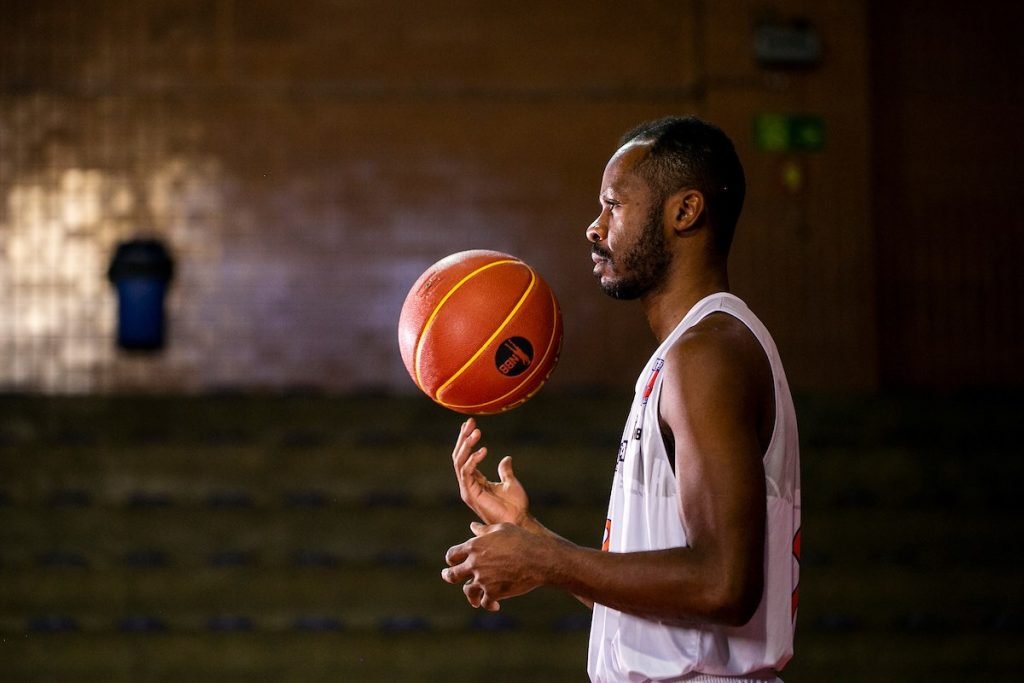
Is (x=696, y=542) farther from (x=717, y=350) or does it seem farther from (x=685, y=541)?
(x=717, y=350)

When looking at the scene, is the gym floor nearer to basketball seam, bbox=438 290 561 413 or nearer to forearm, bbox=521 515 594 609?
basketball seam, bbox=438 290 561 413

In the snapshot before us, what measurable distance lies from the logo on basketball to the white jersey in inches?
16.8

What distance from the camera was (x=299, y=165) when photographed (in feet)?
22.7

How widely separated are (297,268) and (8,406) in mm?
1846

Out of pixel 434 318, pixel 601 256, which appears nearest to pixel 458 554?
pixel 601 256

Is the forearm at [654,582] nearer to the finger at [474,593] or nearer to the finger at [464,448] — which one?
the finger at [474,593]

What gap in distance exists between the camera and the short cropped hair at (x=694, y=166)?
5.80ft

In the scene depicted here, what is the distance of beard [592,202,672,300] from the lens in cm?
178

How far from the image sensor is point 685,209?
177cm

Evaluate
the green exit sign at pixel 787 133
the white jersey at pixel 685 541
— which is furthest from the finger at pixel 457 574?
the green exit sign at pixel 787 133

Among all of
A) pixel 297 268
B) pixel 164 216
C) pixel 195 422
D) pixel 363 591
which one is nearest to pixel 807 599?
pixel 363 591

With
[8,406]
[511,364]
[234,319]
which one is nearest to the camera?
[511,364]

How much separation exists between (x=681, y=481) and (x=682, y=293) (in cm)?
39

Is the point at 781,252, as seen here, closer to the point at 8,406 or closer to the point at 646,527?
the point at 8,406
